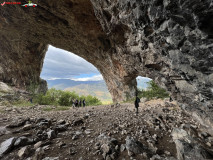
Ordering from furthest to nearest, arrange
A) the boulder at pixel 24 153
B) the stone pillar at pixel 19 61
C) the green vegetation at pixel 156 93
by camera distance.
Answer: the stone pillar at pixel 19 61
the green vegetation at pixel 156 93
the boulder at pixel 24 153

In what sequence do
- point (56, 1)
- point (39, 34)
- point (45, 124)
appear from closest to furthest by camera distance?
point (45, 124)
point (56, 1)
point (39, 34)

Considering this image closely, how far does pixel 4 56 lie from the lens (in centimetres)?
2150

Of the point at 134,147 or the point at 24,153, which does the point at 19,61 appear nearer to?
the point at 24,153

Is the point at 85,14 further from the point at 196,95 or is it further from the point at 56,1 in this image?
the point at 196,95

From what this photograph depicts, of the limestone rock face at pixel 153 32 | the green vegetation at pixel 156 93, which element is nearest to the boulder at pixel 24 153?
the limestone rock face at pixel 153 32

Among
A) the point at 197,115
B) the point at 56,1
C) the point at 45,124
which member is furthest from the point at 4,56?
the point at 197,115

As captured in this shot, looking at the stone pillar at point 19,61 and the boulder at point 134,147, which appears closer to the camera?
the boulder at point 134,147

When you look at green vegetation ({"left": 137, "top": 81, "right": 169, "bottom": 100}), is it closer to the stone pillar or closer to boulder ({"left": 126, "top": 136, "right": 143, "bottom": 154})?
boulder ({"left": 126, "top": 136, "right": 143, "bottom": 154})

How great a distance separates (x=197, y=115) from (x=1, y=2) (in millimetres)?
17664

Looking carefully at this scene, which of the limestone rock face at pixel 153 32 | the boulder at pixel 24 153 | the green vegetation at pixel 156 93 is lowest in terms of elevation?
the boulder at pixel 24 153

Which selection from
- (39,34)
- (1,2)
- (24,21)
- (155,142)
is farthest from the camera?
(39,34)

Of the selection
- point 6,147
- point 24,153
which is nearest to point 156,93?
point 24,153

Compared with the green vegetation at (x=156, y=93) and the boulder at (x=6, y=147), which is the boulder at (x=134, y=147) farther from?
the green vegetation at (x=156, y=93)

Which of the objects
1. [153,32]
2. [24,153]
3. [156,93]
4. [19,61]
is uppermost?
[19,61]
